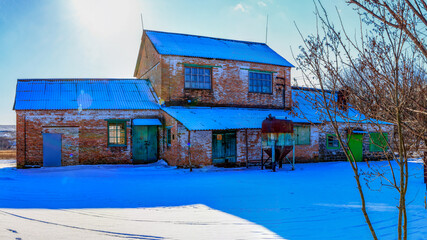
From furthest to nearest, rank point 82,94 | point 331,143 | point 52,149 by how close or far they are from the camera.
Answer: point 331,143
point 82,94
point 52,149

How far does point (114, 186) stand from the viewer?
11.4 metres

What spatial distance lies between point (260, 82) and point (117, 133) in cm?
884

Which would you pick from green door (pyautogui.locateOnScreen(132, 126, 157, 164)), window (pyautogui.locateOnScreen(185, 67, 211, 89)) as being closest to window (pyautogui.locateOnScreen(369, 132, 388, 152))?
window (pyautogui.locateOnScreen(185, 67, 211, 89))

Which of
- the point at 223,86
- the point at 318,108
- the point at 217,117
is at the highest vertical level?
the point at 223,86

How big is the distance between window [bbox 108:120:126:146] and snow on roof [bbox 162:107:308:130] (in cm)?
236

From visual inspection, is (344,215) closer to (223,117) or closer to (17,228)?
(17,228)

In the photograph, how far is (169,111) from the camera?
17.6 meters

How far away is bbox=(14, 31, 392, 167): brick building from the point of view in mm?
16891

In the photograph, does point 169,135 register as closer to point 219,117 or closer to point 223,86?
point 219,117

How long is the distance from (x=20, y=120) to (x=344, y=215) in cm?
1539

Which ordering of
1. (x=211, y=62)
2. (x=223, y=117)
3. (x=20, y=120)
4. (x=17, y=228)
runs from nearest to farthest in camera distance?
(x=17, y=228) < (x=20, y=120) < (x=223, y=117) < (x=211, y=62)

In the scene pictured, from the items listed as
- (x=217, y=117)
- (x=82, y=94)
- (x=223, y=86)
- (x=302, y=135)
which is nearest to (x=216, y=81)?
(x=223, y=86)

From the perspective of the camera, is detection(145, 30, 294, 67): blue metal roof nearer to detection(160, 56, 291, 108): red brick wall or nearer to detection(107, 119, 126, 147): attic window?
detection(160, 56, 291, 108): red brick wall

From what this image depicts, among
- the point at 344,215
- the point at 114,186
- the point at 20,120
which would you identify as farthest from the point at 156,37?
the point at 344,215
